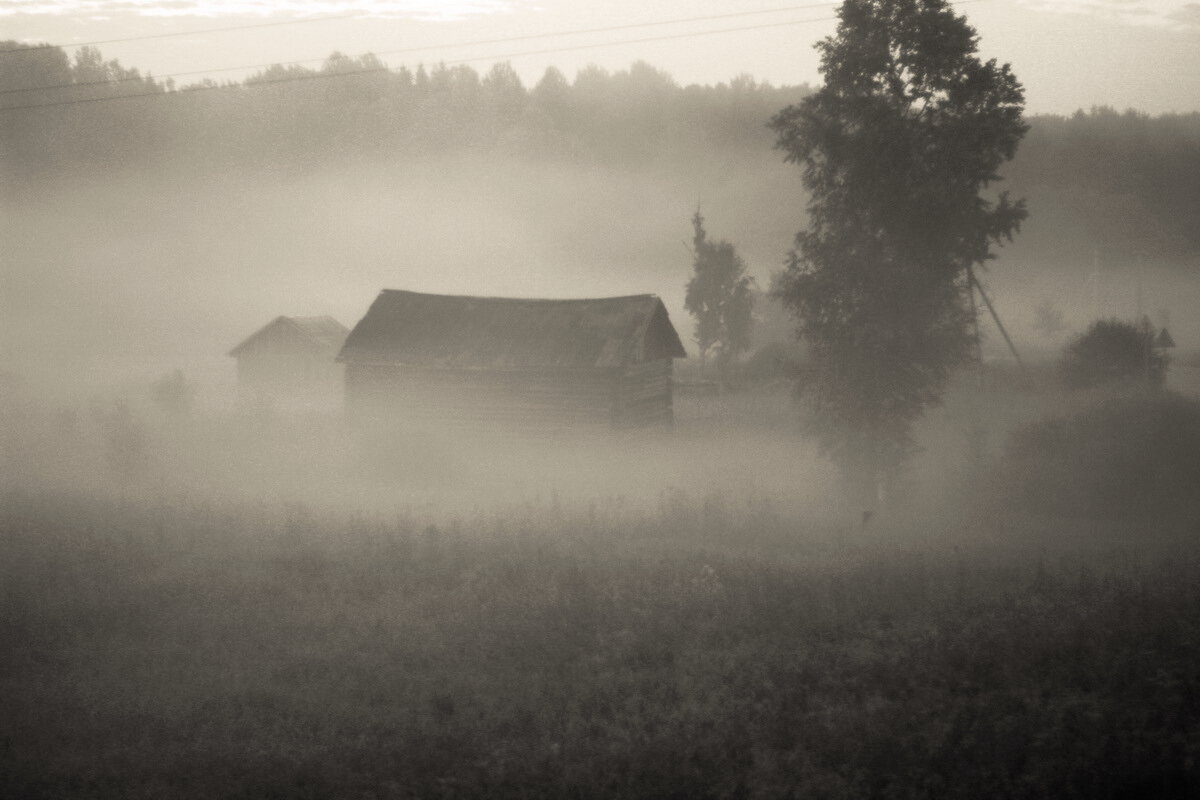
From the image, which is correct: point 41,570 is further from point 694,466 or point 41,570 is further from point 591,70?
point 591,70

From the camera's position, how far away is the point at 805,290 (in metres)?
20.7

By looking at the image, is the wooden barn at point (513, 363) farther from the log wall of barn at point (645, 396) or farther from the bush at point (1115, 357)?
the bush at point (1115, 357)

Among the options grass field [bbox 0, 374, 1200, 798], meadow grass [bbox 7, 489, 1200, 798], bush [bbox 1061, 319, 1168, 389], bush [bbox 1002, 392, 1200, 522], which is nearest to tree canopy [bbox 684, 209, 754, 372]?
bush [bbox 1061, 319, 1168, 389]

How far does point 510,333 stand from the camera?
1293 inches

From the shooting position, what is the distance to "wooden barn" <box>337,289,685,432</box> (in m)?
30.9

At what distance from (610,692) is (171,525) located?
Result: 1268cm

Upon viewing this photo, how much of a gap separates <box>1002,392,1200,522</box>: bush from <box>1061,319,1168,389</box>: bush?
12.8 metres

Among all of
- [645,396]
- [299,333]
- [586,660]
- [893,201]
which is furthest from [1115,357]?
[299,333]

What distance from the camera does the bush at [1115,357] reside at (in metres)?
37.0

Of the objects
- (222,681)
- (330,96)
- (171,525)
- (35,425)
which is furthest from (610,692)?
(330,96)

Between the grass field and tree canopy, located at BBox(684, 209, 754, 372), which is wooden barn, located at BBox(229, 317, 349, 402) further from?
the grass field

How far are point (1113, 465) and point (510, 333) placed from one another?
1946cm

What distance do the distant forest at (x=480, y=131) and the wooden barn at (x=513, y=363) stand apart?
72661 mm

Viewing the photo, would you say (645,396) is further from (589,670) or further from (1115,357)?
(589,670)
